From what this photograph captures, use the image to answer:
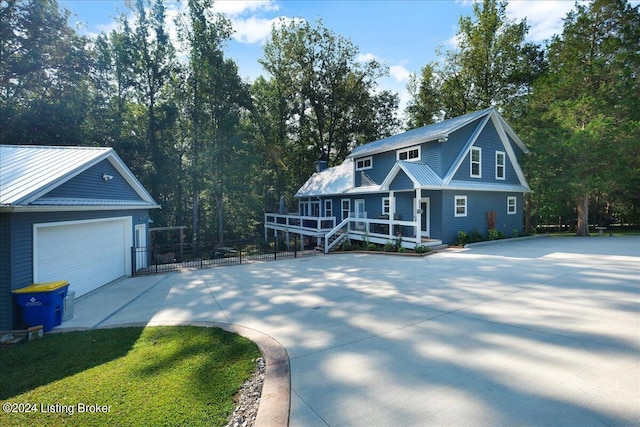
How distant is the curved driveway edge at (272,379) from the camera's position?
3104 millimetres

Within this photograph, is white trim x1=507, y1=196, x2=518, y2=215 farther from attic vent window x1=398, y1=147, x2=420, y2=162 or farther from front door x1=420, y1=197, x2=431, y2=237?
attic vent window x1=398, y1=147, x2=420, y2=162

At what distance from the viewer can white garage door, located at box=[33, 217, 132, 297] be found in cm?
761

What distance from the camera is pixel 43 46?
69.3 feet

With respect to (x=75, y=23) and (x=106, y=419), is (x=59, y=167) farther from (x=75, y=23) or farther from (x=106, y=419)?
(x=75, y=23)

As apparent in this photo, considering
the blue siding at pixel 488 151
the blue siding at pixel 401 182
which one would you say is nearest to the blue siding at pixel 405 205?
the blue siding at pixel 401 182

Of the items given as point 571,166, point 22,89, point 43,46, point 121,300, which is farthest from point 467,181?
point 22,89

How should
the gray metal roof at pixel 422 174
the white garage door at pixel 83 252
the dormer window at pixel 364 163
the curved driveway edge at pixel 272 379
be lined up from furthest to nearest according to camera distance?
the dormer window at pixel 364 163 → the gray metal roof at pixel 422 174 → the white garage door at pixel 83 252 → the curved driveway edge at pixel 272 379

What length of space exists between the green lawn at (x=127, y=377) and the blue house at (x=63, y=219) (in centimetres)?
206

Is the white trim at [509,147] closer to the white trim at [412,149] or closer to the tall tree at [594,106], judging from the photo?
the tall tree at [594,106]

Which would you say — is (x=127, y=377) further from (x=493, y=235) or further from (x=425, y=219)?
(x=493, y=235)

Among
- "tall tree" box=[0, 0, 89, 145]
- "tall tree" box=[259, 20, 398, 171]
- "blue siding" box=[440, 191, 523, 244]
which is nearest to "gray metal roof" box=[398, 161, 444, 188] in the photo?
"blue siding" box=[440, 191, 523, 244]

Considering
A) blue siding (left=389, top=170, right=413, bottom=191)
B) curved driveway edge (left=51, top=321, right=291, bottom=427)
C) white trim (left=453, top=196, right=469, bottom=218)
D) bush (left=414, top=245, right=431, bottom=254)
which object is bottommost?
curved driveway edge (left=51, top=321, right=291, bottom=427)

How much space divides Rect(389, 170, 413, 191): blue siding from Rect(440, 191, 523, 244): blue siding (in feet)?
6.40

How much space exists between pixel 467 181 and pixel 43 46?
96.2ft
